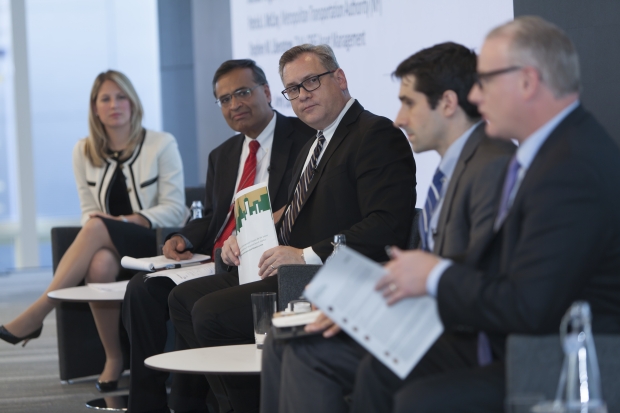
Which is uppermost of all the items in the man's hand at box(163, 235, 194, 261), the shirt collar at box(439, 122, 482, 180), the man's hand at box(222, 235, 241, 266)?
the shirt collar at box(439, 122, 482, 180)

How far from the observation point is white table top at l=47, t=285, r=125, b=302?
357 centimetres

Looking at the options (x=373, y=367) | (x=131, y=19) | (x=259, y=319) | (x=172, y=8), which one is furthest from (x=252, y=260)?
(x=131, y=19)

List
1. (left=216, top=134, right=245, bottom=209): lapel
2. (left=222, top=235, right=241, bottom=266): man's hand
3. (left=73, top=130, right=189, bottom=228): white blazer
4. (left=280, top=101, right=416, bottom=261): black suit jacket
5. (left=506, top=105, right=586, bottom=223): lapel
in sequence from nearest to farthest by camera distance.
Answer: (left=506, top=105, right=586, bottom=223): lapel
(left=280, top=101, right=416, bottom=261): black suit jacket
(left=222, top=235, right=241, bottom=266): man's hand
(left=216, top=134, right=245, bottom=209): lapel
(left=73, top=130, right=189, bottom=228): white blazer

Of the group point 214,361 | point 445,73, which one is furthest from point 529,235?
point 214,361

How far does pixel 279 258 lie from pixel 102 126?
2.25 m

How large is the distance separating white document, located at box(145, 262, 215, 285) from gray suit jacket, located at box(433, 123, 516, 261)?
1.64 meters

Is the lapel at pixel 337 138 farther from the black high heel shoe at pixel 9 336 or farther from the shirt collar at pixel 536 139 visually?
the black high heel shoe at pixel 9 336

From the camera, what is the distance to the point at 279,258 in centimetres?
288

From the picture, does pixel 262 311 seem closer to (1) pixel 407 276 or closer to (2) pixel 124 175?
(1) pixel 407 276

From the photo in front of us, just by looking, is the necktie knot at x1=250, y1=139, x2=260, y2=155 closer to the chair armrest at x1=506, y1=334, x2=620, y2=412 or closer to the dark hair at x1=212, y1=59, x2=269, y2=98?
the dark hair at x1=212, y1=59, x2=269, y2=98

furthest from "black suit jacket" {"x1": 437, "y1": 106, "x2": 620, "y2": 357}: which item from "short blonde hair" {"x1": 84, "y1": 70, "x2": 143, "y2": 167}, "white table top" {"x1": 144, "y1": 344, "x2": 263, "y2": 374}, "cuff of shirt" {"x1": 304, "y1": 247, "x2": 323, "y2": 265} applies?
"short blonde hair" {"x1": 84, "y1": 70, "x2": 143, "y2": 167}

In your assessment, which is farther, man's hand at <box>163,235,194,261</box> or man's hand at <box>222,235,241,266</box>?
man's hand at <box>163,235,194,261</box>

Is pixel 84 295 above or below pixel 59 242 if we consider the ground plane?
below

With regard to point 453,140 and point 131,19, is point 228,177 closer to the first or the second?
point 453,140
